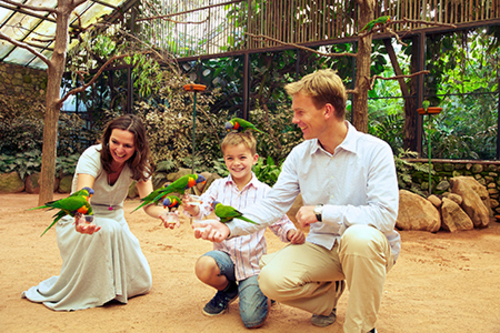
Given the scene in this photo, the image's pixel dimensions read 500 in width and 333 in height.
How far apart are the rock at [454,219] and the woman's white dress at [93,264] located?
4525 millimetres

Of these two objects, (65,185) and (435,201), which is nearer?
(435,201)

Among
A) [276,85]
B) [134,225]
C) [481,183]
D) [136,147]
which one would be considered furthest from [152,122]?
[481,183]

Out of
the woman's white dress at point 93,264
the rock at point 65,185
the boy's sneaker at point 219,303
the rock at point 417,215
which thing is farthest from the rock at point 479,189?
the rock at point 65,185

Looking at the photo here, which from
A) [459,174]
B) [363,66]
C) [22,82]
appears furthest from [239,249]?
[22,82]

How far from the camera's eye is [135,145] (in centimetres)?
257

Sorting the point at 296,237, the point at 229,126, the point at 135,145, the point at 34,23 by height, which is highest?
the point at 34,23

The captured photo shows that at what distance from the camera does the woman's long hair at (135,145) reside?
252 cm

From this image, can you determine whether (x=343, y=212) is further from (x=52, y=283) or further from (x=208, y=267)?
(x=52, y=283)

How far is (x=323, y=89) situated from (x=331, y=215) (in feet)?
2.25

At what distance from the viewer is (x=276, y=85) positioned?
865cm

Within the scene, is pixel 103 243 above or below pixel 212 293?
above

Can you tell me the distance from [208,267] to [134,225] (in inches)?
145

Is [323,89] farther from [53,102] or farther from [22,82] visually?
[22,82]

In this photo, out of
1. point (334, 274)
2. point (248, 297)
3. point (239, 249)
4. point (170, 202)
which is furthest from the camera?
point (239, 249)
